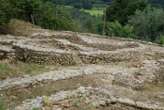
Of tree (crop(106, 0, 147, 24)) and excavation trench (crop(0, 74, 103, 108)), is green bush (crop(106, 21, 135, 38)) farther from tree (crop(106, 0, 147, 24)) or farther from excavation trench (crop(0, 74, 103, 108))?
excavation trench (crop(0, 74, 103, 108))

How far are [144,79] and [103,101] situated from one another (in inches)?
138

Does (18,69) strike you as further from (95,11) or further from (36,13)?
(95,11)

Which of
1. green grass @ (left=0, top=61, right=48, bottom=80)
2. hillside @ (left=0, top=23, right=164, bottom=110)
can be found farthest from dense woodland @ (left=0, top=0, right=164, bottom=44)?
green grass @ (left=0, top=61, right=48, bottom=80)

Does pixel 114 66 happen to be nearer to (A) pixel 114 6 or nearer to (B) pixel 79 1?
(A) pixel 114 6

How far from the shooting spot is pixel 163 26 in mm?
38219

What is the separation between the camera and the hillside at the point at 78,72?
43.3ft

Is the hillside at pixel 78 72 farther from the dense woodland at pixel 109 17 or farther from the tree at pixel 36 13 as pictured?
the dense woodland at pixel 109 17

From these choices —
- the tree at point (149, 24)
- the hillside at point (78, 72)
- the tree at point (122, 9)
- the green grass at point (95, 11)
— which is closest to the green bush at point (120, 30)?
the tree at point (149, 24)

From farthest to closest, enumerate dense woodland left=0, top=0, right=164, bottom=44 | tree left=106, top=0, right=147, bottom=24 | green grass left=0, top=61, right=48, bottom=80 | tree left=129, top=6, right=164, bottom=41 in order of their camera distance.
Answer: tree left=106, top=0, right=147, bottom=24
tree left=129, top=6, right=164, bottom=41
dense woodland left=0, top=0, right=164, bottom=44
green grass left=0, top=61, right=48, bottom=80

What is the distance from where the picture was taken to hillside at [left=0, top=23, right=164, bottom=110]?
1319 cm

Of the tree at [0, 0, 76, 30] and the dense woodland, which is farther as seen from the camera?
the dense woodland

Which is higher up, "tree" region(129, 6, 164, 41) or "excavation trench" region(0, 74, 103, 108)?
"excavation trench" region(0, 74, 103, 108)

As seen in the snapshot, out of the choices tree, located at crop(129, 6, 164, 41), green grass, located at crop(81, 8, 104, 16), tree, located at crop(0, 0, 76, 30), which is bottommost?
green grass, located at crop(81, 8, 104, 16)

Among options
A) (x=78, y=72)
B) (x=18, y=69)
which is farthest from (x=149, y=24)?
(x=18, y=69)
